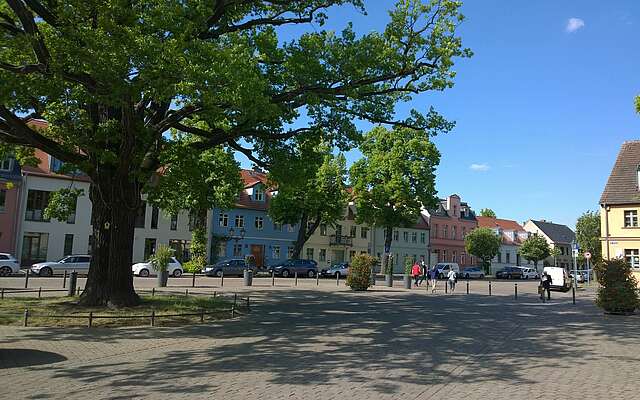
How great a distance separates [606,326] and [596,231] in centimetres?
7088

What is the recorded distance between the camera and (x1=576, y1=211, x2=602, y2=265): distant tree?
77.5 meters

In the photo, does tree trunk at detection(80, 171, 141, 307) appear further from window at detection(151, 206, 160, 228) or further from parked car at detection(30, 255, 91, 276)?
window at detection(151, 206, 160, 228)

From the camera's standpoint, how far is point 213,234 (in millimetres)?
53312

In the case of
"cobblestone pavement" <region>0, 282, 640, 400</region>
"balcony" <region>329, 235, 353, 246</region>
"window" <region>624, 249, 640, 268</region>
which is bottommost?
"cobblestone pavement" <region>0, 282, 640, 400</region>

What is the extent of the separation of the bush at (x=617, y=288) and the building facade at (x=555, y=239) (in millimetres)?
76531

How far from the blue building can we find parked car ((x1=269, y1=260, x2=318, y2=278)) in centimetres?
699

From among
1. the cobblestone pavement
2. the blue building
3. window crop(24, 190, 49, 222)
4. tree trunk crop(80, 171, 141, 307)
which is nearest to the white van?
the cobblestone pavement

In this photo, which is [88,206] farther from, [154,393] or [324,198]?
[154,393]

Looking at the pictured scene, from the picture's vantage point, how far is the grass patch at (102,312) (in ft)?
44.4

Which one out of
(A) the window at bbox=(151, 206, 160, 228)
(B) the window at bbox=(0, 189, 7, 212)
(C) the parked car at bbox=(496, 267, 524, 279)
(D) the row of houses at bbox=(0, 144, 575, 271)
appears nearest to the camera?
(B) the window at bbox=(0, 189, 7, 212)

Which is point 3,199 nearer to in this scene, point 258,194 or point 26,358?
point 258,194

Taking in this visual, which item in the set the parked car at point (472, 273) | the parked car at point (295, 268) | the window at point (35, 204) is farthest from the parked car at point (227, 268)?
the parked car at point (472, 273)

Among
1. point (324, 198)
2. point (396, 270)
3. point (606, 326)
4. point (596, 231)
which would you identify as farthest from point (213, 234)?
point (596, 231)

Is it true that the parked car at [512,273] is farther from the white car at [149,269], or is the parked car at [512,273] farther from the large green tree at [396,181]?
the white car at [149,269]
